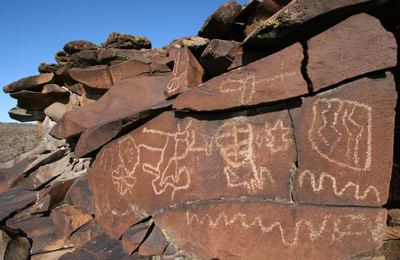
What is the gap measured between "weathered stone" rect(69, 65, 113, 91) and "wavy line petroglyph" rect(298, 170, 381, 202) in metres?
3.66

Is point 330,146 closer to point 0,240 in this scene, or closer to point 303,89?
point 303,89

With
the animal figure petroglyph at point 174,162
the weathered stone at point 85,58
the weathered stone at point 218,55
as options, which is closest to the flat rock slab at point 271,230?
the animal figure petroglyph at point 174,162

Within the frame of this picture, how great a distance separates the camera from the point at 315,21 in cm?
190

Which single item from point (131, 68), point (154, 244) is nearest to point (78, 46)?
point (131, 68)

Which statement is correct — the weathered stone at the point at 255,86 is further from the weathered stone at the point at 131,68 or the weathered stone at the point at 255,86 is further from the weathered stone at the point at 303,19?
the weathered stone at the point at 131,68

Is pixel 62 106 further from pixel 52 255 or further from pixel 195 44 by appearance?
pixel 195 44

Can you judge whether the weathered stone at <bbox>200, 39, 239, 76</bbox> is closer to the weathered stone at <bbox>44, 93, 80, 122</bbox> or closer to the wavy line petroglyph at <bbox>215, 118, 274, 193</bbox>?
the wavy line petroglyph at <bbox>215, 118, 274, 193</bbox>

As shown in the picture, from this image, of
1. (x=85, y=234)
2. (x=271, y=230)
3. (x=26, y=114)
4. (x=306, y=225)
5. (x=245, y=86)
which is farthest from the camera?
(x=26, y=114)

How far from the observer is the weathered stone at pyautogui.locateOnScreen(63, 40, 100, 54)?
16.2 ft

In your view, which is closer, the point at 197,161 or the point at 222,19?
the point at 197,161

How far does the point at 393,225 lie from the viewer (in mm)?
2004

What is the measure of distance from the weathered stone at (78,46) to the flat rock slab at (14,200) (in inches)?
121

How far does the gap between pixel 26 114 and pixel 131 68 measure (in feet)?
13.4

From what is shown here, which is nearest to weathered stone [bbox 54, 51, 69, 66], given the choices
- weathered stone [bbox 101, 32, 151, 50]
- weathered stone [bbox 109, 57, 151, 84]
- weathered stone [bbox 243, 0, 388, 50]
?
weathered stone [bbox 101, 32, 151, 50]
